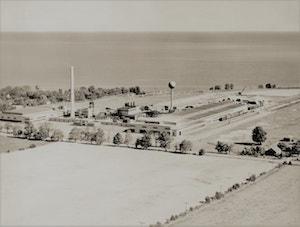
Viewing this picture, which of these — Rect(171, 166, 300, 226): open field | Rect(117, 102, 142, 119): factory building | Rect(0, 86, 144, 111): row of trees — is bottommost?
Rect(171, 166, 300, 226): open field

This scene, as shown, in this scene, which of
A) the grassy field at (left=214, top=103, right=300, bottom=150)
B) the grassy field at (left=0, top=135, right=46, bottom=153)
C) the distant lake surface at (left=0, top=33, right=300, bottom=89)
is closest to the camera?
the grassy field at (left=0, top=135, right=46, bottom=153)

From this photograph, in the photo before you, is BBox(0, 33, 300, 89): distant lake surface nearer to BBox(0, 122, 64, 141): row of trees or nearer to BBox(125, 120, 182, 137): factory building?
BBox(125, 120, 182, 137): factory building

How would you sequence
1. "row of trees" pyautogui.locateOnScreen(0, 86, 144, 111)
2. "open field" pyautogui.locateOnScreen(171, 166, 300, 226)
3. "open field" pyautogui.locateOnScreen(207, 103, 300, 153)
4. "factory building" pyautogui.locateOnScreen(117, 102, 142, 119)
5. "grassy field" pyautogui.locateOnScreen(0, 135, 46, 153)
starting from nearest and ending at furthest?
1. "open field" pyautogui.locateOnScreen(171, 166, 300, 226)
2. "grassy field" pyautogui.locateOnScreen(0, 135, 46, 153)
3. "open field" pyautogui.locateOnScreen(207, 103, 300, 153)
4. "factory building" pyautogui.locateOnScreen(117, 102, 142, 119)
5. "row of trees" pyautogui.locateOnScreen(0, 86, 144, 111)

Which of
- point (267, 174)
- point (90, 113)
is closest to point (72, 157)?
point (267, 174)

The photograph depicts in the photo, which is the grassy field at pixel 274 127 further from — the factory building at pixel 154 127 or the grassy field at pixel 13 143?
the grassy field at pixel 13 143

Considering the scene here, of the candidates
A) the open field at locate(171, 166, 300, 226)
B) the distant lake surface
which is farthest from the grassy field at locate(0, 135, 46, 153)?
the distant lake surface

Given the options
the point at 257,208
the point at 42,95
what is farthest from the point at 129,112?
the point at 257,208

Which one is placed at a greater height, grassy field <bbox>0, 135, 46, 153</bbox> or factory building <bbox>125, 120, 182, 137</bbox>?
factory building <bbox>125, 120, 182, 137</bbox>
